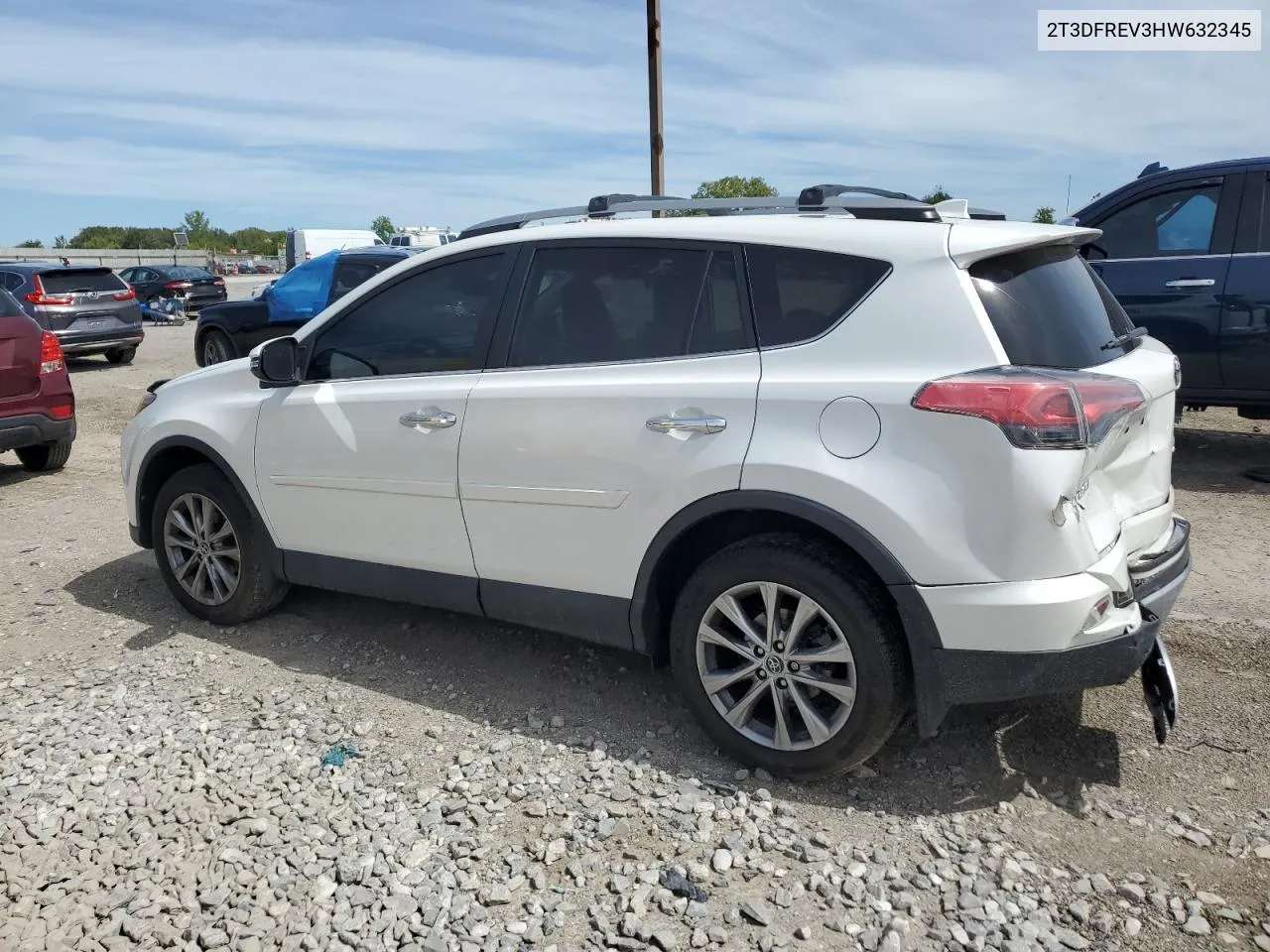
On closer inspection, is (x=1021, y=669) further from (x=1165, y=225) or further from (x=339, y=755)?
(x=1165, y=225)

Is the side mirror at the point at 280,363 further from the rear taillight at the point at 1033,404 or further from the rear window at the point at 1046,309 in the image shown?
the rear window at the point at 1046,309

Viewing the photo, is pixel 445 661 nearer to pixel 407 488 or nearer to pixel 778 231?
pixel 407 488

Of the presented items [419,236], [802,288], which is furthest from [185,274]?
[802,288]

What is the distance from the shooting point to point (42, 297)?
51.6 feet

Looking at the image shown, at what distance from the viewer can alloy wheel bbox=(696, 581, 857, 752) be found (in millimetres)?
3100

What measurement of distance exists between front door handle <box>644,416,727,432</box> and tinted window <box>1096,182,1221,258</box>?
4.95 metres

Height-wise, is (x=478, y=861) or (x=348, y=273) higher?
(x=348, y=273)

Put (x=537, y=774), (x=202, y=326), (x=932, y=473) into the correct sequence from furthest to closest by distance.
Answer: (x=202, y=326)
(x=537, y=774)
(x=932, y=473)

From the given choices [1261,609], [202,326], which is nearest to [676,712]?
[1261,609]

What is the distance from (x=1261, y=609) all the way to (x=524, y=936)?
366cm

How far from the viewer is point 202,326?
1282 cm

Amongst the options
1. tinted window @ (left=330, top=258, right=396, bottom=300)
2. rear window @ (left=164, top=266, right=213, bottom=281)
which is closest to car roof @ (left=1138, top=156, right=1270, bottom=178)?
tinted window @ (left=330, top=258, right=396, bottom=300)

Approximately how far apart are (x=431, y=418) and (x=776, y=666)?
1590mm

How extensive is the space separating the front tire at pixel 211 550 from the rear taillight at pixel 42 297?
13070 mm
